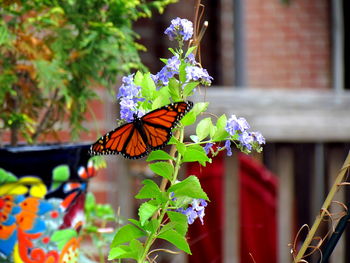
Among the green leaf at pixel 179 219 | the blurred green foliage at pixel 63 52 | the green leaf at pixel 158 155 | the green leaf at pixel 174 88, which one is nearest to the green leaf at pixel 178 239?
the green leaf at pixel 179 219

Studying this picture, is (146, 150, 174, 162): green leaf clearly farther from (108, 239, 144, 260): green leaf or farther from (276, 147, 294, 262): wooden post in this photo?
(276, 147, 294, 262): wooden post

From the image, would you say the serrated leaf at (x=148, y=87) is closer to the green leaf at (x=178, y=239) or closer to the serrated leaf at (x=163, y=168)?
the serrated leaf at (x=163, y=168)

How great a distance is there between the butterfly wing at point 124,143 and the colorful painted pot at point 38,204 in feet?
1.95

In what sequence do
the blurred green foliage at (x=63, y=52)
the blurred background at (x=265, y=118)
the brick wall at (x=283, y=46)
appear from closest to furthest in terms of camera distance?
the blurred green foliage at (x=63, y=52) < the blurred background at (x=265, y=118) < the brick wall at (x=283, y=46)

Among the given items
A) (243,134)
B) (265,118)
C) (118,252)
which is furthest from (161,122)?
(265,118)

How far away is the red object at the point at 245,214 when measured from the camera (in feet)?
15.4

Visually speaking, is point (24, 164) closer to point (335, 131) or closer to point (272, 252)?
point (335, 131)

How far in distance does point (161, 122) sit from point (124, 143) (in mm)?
105

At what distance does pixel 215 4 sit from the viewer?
6453mm

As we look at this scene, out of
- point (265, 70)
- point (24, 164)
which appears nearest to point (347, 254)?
point (265, 70)

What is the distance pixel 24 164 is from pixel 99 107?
2.15 metres

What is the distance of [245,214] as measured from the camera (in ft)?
15.8

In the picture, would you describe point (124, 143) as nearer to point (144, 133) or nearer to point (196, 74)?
point (144, 133)

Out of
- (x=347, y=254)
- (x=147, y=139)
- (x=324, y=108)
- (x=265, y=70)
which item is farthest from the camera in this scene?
(x=265, y=70)
